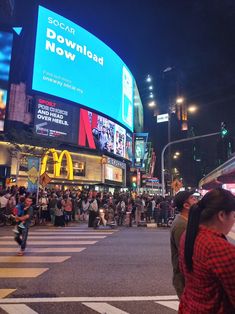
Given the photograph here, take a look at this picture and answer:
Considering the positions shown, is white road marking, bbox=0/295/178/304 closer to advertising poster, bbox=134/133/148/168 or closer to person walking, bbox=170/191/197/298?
person walking, bbox=170/191/197/298

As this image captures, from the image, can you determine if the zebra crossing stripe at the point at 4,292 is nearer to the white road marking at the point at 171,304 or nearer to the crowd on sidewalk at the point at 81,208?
the white road marking at the point at 171,304

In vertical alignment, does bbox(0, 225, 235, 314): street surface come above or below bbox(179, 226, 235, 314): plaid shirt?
below

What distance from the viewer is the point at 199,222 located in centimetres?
229

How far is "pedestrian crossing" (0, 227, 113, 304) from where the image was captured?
8273 millimetres

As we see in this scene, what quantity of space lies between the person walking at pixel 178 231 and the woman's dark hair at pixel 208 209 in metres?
1.30

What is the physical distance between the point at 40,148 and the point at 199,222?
34.4 metres

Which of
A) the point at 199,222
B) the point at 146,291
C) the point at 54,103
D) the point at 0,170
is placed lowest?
the point at 146,291

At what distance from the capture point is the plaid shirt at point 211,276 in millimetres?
1983

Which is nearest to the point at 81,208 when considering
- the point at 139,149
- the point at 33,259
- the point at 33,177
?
the point at 33,177

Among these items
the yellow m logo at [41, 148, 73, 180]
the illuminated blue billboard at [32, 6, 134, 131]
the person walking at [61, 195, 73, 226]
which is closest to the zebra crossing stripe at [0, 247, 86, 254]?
the person walking at [61, 195, 73, 226]

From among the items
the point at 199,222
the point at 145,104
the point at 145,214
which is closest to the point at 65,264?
the point at 199,222

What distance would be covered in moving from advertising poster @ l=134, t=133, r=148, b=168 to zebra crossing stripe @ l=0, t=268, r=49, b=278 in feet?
160

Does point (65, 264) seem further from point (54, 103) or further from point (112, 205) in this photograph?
point (54, 103)

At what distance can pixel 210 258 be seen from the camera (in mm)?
2053
